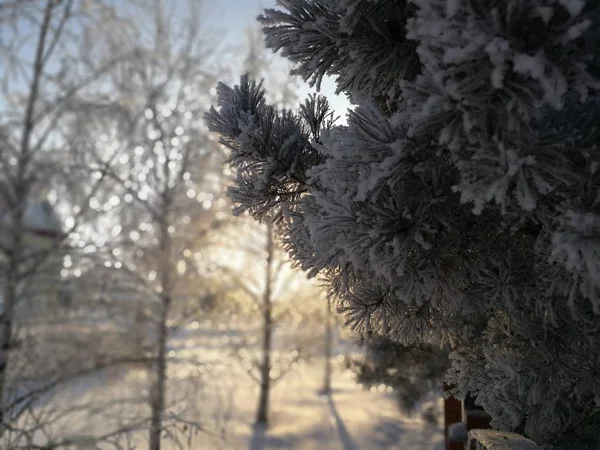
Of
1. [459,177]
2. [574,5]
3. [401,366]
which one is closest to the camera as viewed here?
[574,5]

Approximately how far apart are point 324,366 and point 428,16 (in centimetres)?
1138

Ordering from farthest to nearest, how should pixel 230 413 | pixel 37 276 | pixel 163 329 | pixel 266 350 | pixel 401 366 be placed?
pixel 266 350, pixel 163 329, pixel 230 413, pixel 37 276, pixel 401 366

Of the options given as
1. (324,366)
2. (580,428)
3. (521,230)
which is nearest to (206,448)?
(580,428)

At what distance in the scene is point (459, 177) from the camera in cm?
162

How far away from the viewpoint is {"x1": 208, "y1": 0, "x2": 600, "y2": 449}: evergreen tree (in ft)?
3.90

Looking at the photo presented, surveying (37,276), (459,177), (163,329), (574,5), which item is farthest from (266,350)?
(574,5)

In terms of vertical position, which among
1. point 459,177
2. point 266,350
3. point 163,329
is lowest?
point 266,350

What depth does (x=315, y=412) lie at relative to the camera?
937cm

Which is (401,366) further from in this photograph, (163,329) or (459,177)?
(163,329)

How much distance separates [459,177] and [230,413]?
6081 mm

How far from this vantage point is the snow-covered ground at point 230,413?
5.64 meters

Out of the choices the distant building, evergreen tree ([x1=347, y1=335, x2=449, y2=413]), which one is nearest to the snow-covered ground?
evergreen tree ([x1=347, y1=335, x2=449, y2=413])

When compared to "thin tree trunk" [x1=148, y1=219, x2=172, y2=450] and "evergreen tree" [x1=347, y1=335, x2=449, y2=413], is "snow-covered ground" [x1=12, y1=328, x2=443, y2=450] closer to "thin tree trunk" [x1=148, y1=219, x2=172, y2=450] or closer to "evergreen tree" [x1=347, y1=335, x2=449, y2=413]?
"thin tree trunk" [x1=148, y1=219, x2=172, y2=450]

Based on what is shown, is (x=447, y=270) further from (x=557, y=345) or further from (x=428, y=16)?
(x=428, y=16)
